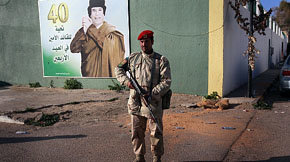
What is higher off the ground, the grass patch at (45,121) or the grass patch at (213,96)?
the grass patch at (213,96)

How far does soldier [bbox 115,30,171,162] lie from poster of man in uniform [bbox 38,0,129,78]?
6080mm

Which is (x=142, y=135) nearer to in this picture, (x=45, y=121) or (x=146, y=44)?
(x=146, y=44)

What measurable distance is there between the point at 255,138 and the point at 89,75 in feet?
22.5

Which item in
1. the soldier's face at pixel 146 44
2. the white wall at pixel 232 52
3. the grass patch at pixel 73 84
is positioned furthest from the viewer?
the grass patch at pixel 73 84

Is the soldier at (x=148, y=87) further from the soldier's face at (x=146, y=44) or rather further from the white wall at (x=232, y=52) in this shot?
the white wall at (x=232, y=52)

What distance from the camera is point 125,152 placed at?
149 inches

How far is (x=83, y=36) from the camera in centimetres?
982

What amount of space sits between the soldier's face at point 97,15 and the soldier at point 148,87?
6.64 meters

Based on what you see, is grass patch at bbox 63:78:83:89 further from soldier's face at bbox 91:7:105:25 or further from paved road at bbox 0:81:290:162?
paved road at bbox 0:81:290:162

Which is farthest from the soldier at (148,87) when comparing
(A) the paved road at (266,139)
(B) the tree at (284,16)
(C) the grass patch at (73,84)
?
(B) the tree at (284,16)

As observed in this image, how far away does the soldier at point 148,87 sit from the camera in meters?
3.04

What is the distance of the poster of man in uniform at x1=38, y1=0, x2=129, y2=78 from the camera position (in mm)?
9188

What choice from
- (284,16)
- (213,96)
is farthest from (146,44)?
Answer: (284,16)

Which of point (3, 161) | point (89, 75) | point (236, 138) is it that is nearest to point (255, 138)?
point (236, 138)
